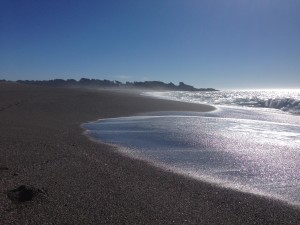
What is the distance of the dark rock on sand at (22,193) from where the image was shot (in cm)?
494

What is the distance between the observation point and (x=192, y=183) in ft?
20.5

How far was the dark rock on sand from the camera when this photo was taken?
16.2 ft

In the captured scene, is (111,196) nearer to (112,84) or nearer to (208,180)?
(208,180)

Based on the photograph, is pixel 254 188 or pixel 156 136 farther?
pixel 156 136

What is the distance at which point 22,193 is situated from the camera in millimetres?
5012

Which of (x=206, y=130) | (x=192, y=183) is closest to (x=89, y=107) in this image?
(x=206, y=130)

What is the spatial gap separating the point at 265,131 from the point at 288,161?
5473 millimetres

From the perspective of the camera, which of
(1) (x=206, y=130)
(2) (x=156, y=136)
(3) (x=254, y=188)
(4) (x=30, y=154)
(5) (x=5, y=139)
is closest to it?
(3) (x=254, y=188)

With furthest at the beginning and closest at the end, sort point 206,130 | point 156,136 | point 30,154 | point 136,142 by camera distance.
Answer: point 206,130 → point 156,136 → point 136,142 → point 30,154

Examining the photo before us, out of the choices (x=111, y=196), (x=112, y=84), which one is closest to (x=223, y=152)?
Result: (x=111, y=196)

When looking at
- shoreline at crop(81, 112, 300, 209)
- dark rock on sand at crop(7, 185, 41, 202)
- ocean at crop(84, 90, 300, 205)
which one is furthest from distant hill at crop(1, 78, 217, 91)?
dark rock on sand at crop(7, 185, 41, 202)

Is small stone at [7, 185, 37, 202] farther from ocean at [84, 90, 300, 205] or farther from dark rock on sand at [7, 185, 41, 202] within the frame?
ocean at [84, 90, 300, 205]

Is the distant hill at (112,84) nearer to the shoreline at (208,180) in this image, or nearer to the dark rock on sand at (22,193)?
the shoreline at (208,180)

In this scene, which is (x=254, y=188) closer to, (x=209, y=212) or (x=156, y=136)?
(x=209, y=212)
